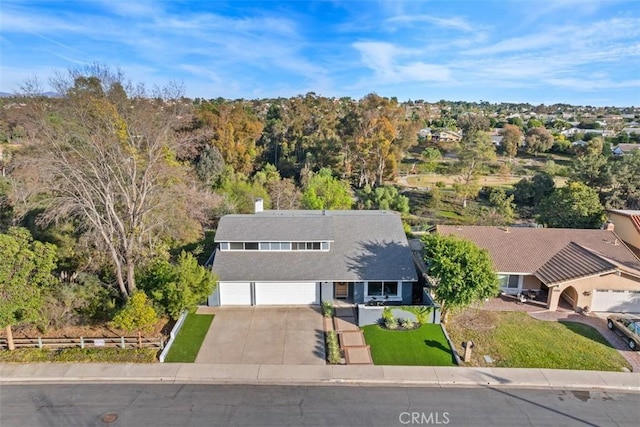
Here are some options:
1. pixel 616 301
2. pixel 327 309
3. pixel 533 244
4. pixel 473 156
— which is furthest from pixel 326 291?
pixel 473 156

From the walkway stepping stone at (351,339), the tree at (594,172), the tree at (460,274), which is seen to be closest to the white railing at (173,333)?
the walkway stepping stone at (351,339)

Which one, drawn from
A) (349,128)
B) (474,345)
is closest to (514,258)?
(474,345)

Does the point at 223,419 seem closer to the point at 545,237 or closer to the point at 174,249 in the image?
the point at 174,249

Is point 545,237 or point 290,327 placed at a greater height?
point 545,237

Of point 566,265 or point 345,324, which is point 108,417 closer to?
point 345,324

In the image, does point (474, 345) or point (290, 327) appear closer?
point (474, 345)

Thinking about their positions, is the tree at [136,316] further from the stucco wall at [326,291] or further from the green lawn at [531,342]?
the green lawn at [531,342]

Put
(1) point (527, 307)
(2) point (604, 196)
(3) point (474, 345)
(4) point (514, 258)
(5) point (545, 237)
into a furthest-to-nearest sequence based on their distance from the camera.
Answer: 1. (2) point (604, 196)
2. (5) point (545, 237)
3. (4) point (514, 258)
4. (1) point (527, 307)
5. (3) point (474, 345)

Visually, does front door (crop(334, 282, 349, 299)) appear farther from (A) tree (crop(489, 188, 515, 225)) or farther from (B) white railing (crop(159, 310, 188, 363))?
(A) tree (crop(489, 188, 515, 225))
